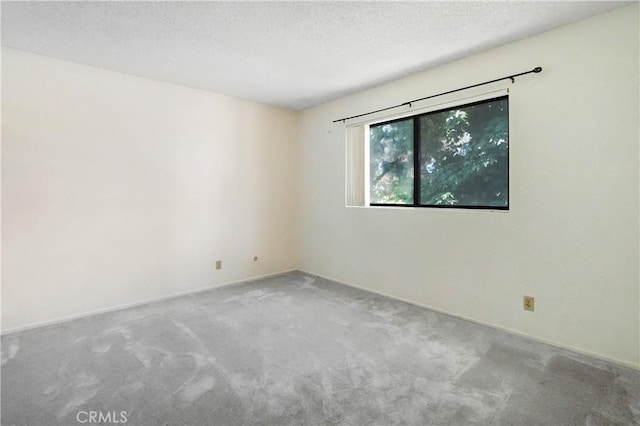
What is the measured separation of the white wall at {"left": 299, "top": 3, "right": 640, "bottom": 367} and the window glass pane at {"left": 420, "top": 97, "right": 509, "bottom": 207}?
0.60ft

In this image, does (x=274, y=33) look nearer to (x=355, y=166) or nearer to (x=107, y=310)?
(x=355, y=166)

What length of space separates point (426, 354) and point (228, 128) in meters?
3.26

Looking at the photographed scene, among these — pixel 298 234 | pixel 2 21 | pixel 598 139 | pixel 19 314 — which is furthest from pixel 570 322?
pixel 2 21

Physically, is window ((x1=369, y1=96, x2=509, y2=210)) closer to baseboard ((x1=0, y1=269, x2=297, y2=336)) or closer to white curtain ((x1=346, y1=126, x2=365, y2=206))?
white curtain ((x1=346, y1=126, x2=365, y2=206))

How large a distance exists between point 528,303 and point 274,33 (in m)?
2.83

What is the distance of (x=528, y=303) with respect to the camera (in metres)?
2.48

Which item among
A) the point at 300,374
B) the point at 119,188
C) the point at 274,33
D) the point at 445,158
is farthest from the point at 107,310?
the point at 445,158

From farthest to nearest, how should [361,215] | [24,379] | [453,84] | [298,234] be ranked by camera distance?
[298,234]
[361,215]
[453,84]
[24,379]

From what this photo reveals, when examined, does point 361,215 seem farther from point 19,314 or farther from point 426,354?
point 19,314

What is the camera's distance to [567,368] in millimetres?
2031

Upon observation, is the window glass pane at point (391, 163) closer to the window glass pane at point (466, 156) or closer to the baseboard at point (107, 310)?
the window glass pane at point (466, 156)

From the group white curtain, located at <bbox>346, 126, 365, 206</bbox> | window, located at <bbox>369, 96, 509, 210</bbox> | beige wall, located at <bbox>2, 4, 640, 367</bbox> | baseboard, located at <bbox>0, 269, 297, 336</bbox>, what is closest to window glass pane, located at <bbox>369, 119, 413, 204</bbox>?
window, located at <bbox>369, 96, 509, 210</bbox>

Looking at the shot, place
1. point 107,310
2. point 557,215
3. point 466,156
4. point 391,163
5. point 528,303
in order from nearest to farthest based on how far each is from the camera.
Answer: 1. point 557,215
2. point 528,303
3. point 466,156
4. point 107,310
5. point 391,163

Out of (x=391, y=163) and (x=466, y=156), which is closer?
(x=466, y=156)
